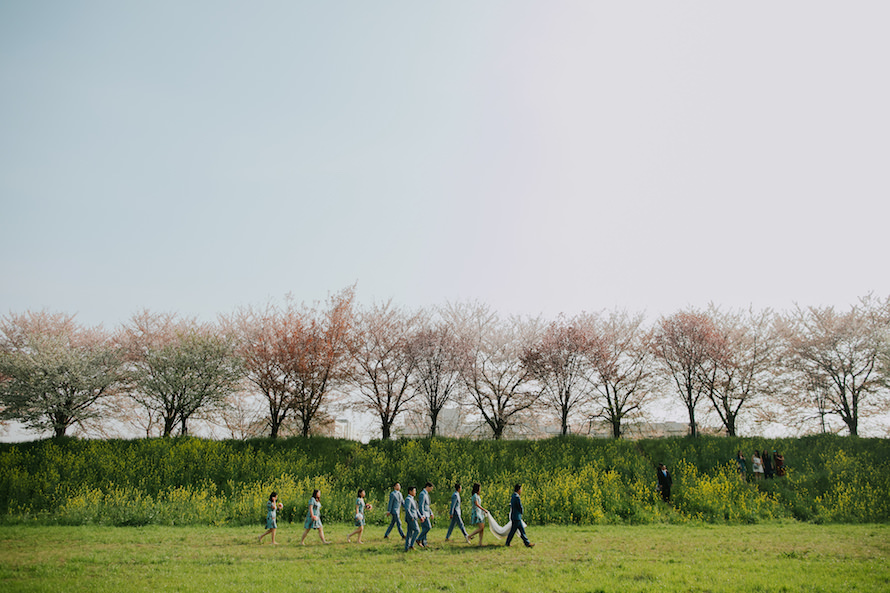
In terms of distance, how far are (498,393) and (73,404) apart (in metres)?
34.1

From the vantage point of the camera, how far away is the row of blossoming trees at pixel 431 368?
127 ft

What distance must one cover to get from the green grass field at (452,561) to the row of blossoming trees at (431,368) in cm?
2235

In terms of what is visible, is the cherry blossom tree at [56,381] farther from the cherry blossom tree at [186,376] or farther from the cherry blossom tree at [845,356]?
the cherry blossom tree at [845,356]

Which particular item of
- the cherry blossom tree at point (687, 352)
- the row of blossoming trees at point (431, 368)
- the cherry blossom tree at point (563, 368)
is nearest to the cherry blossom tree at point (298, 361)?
the row of blossoming trees at point (431, 368)

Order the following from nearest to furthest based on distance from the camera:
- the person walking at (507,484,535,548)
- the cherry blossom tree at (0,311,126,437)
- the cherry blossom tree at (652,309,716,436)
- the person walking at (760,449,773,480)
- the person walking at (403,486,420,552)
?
1. the person walking at (403,486,420,552)
2. the person walking at (507,484,535,548)
3. the person walking at (760,449,773,480)
4. the cherry blossom tree at (0,311,126,437)
5. the cherry blossom tree at (652,309,716,436)

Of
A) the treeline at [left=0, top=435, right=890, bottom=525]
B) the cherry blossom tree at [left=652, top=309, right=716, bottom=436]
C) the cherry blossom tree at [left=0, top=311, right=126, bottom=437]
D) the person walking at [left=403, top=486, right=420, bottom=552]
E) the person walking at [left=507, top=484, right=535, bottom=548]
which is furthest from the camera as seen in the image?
the cherry blossom tree at [left=652, top=309, right=716, bottom=436]

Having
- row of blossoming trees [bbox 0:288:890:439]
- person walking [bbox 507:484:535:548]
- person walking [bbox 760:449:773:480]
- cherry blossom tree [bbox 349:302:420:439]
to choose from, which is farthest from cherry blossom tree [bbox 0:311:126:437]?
person walking [bbox 760:449:773:480]

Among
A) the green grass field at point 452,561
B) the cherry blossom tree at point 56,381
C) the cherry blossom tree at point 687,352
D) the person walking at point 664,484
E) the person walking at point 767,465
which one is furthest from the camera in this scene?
Result: the cherry blossom tree at point 687,352

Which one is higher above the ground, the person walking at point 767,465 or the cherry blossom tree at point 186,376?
the cherry blossom tree at point 186,376

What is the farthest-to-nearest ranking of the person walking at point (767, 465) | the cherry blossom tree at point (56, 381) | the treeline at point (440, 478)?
1. the cherry blossom tree at point (56, 381)
2. the person walking at point (767, 465)
3. the treeline at point (440, 478)

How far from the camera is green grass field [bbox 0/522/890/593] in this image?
405 inches

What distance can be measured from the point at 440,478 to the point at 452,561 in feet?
42.2

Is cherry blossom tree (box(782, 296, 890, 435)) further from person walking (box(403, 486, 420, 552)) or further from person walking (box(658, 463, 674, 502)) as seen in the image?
person walking (box(403, 486, 420, 552))

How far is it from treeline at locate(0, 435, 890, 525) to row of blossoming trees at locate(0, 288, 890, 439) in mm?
8166
